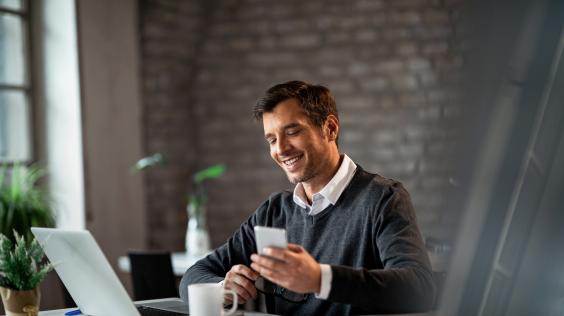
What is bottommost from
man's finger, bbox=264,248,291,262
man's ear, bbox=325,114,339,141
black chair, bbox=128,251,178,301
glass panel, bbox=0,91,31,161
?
black chair, bbox=128,251,178,301

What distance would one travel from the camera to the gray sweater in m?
1.60

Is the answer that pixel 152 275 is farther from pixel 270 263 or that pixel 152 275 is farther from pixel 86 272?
pixel 270 263

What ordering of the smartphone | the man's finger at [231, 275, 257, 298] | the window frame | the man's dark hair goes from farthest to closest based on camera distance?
the window frame → the man's dark hair → the man's finger at [231, 275, 257, 298] → the smartphone

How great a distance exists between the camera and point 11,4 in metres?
4.20

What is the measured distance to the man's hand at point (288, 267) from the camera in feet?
4.74

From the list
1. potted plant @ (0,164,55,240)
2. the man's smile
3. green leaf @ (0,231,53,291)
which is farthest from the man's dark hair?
potted plant @ (0,164,55,240)

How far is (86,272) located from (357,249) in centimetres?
69

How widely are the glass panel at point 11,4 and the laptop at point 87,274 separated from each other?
272 centimetres

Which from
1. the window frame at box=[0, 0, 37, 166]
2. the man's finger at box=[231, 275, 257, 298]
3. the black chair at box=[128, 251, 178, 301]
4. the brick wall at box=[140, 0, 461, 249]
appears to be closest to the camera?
the man's finger at box=[231, 275, 257, 298]

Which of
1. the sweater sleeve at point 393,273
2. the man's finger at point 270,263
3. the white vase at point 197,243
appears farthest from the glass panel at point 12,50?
the man's finger at point 270,263

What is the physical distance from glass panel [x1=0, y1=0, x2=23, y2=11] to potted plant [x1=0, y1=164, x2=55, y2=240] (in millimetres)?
907

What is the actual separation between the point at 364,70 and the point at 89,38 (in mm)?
1713

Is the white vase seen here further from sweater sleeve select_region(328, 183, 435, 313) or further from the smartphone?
the smartphone

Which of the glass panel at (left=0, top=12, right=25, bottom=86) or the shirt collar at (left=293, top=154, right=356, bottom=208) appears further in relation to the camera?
the glass panel at (left=0, top=12, right=25, bottom=86)
